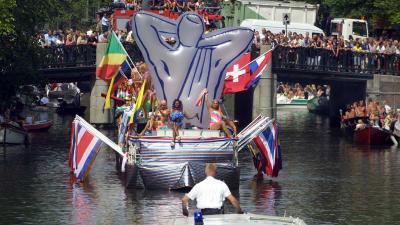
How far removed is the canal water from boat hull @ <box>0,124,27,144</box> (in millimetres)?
637

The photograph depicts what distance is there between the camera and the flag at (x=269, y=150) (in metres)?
43.4

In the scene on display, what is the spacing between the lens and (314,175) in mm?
47250

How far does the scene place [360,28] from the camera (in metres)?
83.6

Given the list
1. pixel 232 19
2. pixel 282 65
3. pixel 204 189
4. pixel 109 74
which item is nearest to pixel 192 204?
pixel 109 74

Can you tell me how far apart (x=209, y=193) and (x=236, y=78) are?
1971 cm

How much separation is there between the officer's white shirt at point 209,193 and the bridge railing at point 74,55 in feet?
131

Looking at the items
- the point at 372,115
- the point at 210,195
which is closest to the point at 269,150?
the point at 210,195

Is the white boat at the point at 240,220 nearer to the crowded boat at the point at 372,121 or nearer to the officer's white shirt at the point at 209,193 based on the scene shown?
the officer's white shirt at the point at 209,193

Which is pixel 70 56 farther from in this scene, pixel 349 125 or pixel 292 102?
pixel 292 102

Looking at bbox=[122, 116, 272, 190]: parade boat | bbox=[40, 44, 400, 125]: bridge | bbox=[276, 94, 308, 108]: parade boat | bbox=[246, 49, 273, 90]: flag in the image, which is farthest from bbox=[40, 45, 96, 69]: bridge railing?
bbox=[276, 94, 308, 108]: parade boat

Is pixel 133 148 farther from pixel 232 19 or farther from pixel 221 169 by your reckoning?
pixel 232 19

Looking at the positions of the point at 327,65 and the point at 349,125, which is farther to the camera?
the point at 327,65

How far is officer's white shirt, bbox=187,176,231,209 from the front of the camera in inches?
1037

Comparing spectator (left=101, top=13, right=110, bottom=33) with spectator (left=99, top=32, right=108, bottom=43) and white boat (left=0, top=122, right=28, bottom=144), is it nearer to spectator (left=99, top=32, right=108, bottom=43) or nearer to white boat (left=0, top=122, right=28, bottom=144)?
spectator (left=99, top=32, right=108, bottom=43)
